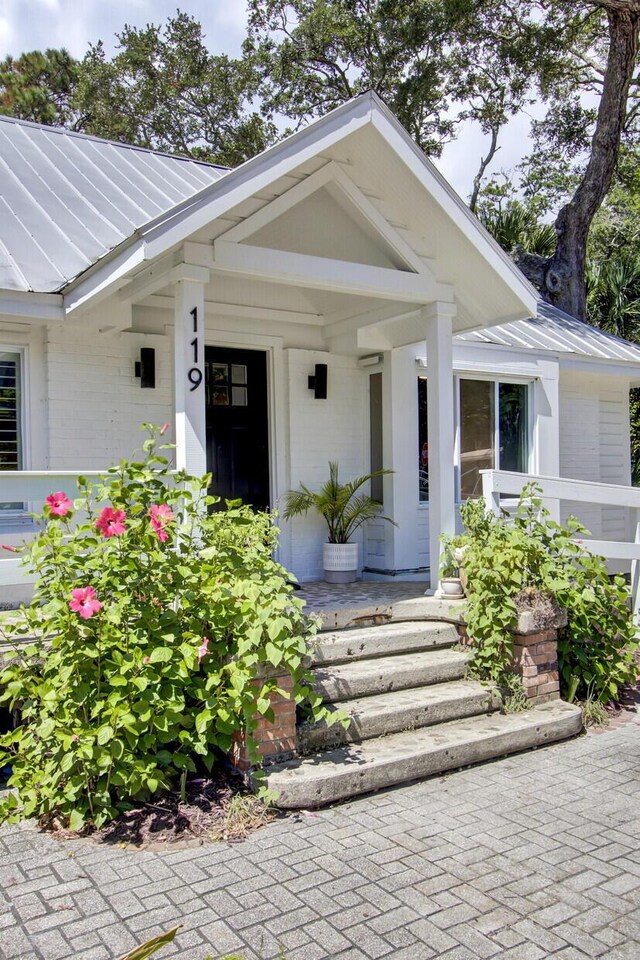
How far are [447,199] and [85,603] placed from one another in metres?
4.36

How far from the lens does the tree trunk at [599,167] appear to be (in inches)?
572

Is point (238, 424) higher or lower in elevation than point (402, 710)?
higher

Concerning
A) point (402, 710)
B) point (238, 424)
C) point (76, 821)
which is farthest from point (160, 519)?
point (238, 424)

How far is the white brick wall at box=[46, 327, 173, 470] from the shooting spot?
6.59 metres

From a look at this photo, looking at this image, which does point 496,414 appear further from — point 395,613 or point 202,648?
point 202,648

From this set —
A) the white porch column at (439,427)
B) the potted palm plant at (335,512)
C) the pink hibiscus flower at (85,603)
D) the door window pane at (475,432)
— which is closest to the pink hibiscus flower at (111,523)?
the pink hibiscus flower at (85,603)

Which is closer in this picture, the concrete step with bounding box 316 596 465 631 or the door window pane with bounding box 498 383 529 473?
the concrete step with bounding box 316 596 465 631

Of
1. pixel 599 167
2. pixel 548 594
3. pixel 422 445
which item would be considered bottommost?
pixel 548 594

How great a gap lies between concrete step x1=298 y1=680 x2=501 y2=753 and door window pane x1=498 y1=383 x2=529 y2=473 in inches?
186

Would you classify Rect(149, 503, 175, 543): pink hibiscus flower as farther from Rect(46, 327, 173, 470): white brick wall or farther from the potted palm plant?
the potted palm plant

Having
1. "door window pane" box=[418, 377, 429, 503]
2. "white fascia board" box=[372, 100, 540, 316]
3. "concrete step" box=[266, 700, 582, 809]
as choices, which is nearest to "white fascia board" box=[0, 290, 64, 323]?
"white fascia board" box=[372, 100, 540, 316]

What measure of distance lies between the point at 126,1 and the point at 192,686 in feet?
66.8

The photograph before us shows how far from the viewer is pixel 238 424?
8141 millimetres

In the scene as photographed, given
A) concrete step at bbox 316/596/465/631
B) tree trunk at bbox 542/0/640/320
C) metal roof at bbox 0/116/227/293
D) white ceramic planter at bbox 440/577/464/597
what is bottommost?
concrete step at bbox 316/596/465/631
